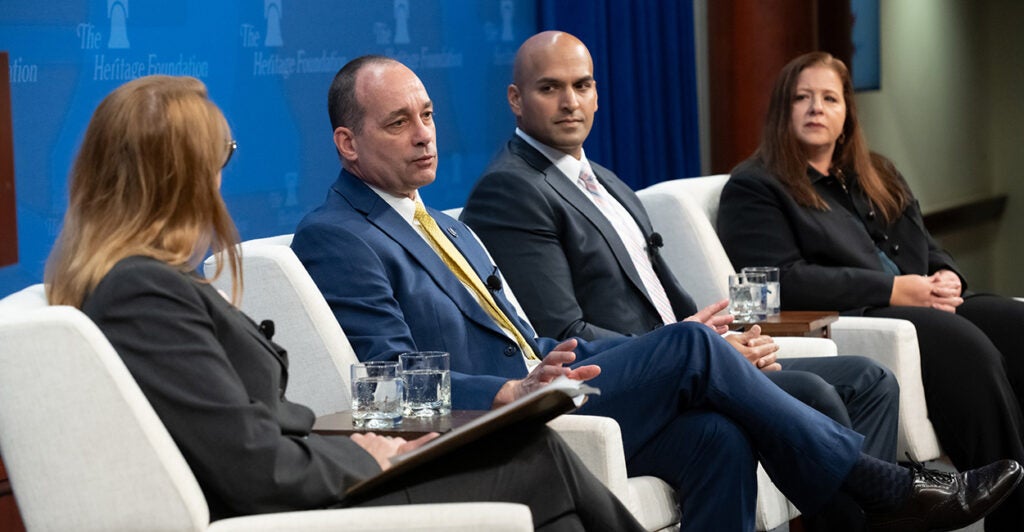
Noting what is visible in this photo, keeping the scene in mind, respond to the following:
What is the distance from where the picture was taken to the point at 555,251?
3680 mm

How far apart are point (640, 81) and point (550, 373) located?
3.80 meters

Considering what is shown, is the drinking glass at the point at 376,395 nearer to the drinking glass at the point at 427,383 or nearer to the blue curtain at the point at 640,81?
→ the drinking glass at the point at 427,383

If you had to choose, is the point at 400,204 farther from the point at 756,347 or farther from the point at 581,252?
the point at 756,347

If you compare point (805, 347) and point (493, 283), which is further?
point (805, 347)

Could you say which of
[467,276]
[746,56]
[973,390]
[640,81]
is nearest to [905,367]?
[973,390]

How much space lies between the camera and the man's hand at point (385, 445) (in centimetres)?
240

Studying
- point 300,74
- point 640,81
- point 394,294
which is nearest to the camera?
point 394,294

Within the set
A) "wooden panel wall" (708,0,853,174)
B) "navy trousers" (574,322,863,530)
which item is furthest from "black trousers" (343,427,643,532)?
"wooden panel wall" (708,0,853,174)

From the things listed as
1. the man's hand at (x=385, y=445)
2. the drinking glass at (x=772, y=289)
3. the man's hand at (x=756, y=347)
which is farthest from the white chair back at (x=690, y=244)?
the man's hand at (x=385, y=445)

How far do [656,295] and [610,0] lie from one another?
9.03ft

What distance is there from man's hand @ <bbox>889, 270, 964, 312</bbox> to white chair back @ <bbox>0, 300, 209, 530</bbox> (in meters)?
2.72

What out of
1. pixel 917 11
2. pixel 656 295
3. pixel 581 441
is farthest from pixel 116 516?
pixel 917 11

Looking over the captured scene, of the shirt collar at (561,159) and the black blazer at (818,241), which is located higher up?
the shirt collar at (561,159)

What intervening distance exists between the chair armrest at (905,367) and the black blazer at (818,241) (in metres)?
0.24
